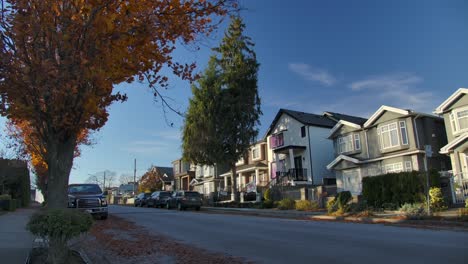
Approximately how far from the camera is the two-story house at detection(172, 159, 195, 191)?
217 ft

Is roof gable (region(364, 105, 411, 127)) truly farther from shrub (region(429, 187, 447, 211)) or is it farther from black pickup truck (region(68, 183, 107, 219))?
black pickup truck (region(68, 183, 107, 219))

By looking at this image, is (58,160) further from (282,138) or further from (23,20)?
(282,138)

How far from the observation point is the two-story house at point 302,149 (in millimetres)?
38625

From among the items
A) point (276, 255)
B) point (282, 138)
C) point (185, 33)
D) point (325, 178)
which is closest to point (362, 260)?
point (276, 255)

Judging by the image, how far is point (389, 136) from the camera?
31.1m

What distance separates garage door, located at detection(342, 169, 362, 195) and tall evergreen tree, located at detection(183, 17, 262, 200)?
356 inches

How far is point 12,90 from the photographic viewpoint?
7117 mm

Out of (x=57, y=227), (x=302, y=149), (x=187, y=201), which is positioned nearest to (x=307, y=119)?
(x=302, y=149)

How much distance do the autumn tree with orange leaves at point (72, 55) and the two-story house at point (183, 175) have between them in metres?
57.1

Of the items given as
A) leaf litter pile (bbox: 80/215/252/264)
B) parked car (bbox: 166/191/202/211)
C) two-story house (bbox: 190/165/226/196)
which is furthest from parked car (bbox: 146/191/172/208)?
leaf litter pile (bbox: 80/215/252/264)

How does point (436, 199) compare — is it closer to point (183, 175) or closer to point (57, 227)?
point (57, 227)

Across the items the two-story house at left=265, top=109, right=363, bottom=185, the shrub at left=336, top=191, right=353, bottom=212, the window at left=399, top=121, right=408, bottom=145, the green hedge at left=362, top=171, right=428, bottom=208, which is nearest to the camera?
the green hedge at left=362, top=171, right=428, bottom=208

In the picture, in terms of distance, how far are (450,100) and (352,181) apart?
35.7 feet

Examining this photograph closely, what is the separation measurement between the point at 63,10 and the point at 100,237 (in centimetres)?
839
